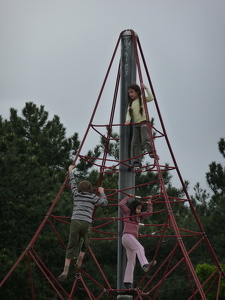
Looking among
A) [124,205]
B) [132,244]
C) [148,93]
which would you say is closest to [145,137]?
[148,93]

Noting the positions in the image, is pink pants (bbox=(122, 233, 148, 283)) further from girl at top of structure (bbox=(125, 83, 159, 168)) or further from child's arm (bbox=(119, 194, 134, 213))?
girl at top of structure (bbox=(125, 83, 159, 168))

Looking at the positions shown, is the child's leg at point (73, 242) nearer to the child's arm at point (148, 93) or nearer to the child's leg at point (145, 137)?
the child's leg at point (145, 137)

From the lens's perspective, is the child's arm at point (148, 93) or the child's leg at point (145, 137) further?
the child's arm at point (148, 93)

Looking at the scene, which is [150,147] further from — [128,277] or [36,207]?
[36,207]

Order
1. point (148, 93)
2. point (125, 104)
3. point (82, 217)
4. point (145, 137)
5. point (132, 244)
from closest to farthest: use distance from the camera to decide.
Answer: point (82, 217) < point (132, 244) < point (145, 137) < point (148, 93) < point (125, 104)

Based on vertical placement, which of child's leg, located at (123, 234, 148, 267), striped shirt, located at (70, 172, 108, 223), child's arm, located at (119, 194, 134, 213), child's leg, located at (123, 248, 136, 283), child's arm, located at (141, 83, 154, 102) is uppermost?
child's arm, located at (141, 83, 154, 102)

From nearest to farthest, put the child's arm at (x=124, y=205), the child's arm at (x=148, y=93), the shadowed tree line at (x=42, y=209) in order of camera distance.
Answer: the child's arm at (x=124, y=205) → the child's arm at (x=148, y=93) → the shadowed tree line at (x=42, y=209)

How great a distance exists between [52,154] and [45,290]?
6.53 metres

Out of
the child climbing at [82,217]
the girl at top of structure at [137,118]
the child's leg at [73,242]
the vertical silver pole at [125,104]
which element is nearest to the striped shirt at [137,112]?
the girl at top of structure at [137,118]

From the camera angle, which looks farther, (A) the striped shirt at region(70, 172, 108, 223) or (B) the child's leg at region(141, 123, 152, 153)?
(B) the child's leg at region(141, 123, 152, 153)

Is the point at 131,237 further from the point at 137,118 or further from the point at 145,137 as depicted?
the point at 137,118

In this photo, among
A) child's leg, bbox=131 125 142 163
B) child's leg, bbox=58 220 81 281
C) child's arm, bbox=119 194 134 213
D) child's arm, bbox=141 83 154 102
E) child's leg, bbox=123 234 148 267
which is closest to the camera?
child's leg, bbox=58 220 81 281

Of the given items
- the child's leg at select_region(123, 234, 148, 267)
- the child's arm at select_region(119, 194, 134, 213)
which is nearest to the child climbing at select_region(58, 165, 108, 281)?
the child's arm at select_region(119, 194, 134, 213)

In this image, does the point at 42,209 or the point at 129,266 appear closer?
the point at 129,266
